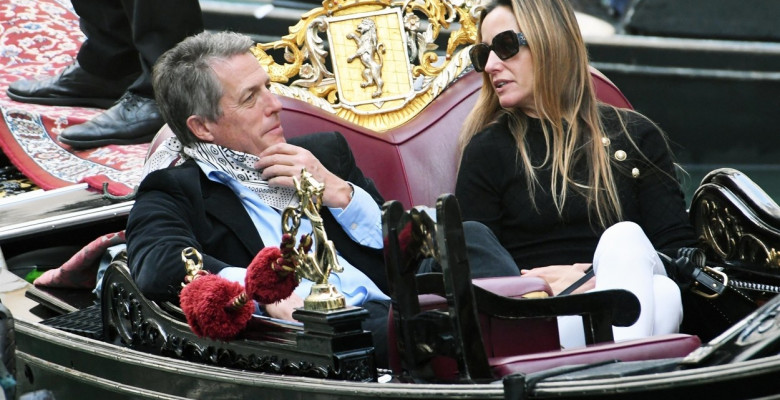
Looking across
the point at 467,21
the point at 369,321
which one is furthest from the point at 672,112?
the point at 369,321

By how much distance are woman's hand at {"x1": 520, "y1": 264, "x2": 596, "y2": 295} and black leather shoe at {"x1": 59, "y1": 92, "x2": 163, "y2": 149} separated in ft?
6.04

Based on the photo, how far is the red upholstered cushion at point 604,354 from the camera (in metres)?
1.81

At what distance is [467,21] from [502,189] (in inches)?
21.8

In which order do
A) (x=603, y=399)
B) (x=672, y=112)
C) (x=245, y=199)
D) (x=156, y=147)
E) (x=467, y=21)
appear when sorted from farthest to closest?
1. (x=672, y=112)
2. (x=467, y=21)
3. (x=156, y=147)
4. (x=245, y=199)
5. (x=603, y=399)

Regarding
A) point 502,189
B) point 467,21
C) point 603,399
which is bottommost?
point 603,399

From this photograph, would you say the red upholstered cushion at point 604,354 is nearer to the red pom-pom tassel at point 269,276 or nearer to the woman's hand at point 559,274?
the red pom-pom tassel at point 269,276

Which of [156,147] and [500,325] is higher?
[156,147]

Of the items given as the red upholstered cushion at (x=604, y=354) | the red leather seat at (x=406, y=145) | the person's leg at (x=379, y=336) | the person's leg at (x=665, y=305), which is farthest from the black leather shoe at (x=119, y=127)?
the red upholstered cushion at (x=604, y=354)

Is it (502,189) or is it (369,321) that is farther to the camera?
(502,189)

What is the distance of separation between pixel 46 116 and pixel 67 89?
8.6 inches

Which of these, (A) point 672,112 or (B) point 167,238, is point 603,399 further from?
(A) point 672,112

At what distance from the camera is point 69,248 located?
3.32m

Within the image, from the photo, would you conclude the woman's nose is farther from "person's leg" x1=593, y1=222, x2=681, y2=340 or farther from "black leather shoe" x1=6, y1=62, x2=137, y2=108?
"black leather shoe" x1=6, y1=62, x2=137, y2=108

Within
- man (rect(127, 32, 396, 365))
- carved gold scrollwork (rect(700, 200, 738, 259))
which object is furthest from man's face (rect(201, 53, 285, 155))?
carved gold scrollwork (rect(700, 200, 738, 259))
